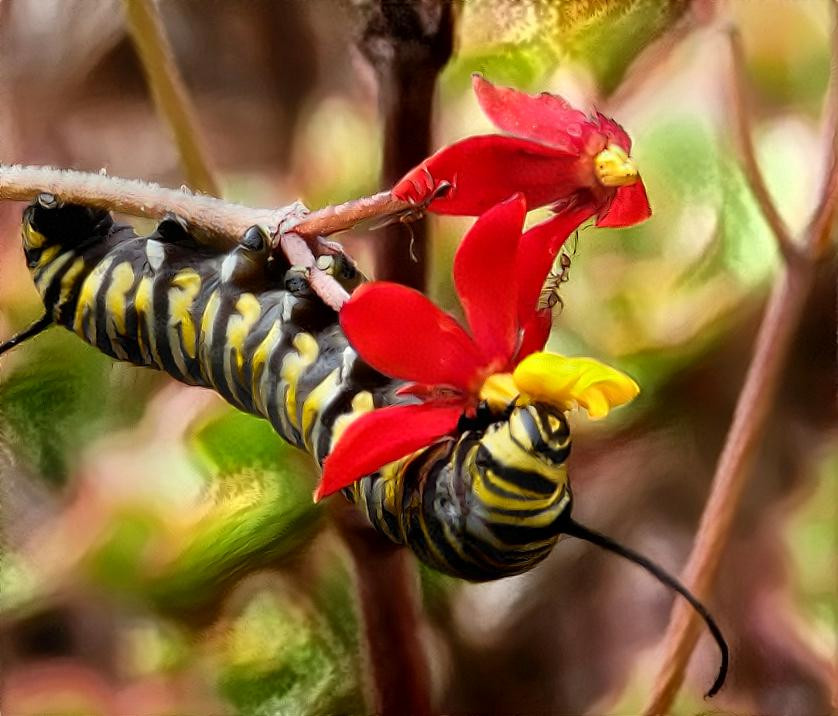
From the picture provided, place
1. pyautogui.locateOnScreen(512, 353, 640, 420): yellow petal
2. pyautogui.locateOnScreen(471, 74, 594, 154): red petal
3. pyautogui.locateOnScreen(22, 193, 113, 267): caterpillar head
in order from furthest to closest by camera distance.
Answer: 1. pyautogui.locateOnScreen(22, 193, 113, 267): caterpillar head
2. pyautogui.locateOnScreen(471, 74, 594, 154): red petal
3. pyautogui.locateOnScreen(512, 353, 640, 420): yellow petal

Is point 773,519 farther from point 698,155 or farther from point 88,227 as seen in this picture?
point 88,227

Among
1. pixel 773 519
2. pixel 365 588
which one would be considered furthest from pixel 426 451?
pixel 773 519

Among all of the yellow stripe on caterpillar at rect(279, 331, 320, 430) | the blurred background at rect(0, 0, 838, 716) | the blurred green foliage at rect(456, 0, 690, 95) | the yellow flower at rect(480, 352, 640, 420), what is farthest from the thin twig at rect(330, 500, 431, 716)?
the blurred green foliage at rect(456, 0, 690, 95)

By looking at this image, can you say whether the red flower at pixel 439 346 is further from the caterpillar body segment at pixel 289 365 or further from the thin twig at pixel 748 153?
the thin twig at pixel 748 153

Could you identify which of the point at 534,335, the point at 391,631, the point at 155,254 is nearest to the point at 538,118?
the point at 534,335

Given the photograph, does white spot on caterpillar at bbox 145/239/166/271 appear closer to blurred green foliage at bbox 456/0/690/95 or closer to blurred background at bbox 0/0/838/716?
blurred background at bbox 0/0/838/716

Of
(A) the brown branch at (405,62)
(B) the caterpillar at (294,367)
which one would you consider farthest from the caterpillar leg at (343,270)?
(A) the brown branch at (405,62)

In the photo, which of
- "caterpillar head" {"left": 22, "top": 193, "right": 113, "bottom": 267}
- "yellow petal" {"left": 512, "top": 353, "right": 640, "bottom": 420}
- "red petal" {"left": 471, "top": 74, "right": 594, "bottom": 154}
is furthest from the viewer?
"caterpillar head" {"left": 22, "top": 193, "right": 113, "bottom": 267}
